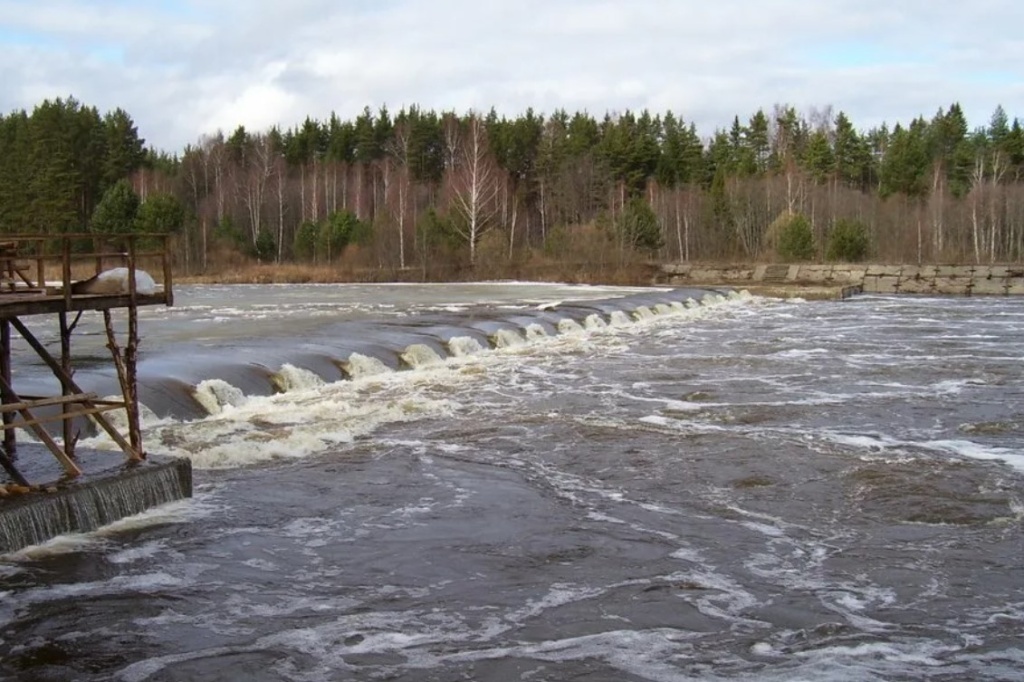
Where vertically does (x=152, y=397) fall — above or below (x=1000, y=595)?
above

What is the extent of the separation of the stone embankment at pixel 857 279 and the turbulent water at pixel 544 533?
30.8 meters

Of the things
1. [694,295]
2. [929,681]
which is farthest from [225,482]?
[694,295]

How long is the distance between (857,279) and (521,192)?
36.6 m

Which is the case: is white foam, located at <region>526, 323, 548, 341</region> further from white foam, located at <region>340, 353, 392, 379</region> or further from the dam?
the dam

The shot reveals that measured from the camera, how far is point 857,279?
54812 millimetres

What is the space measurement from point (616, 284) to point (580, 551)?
49900mm

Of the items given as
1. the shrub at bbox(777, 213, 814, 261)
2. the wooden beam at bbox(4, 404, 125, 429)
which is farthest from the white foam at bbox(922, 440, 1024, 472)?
the shrub at bbox(777, 213, 814, 261)

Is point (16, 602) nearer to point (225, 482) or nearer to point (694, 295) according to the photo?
point (225, 482)

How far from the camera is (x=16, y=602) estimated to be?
8.12 m

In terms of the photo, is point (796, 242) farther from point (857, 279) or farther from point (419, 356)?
point (419, 356)

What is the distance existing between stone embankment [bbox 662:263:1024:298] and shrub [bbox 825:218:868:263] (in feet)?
9.12

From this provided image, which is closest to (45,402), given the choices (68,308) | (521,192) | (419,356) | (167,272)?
(68,308)

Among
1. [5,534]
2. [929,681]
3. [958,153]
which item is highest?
[958,153]

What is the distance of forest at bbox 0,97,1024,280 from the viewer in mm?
64750
